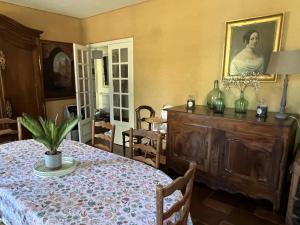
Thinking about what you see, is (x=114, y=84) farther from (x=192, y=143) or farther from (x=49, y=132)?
(x=49, y=132)

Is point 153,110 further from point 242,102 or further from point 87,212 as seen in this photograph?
point 87,212

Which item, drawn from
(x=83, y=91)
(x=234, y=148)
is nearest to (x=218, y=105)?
(x=234, y=148)

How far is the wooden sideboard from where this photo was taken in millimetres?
2027

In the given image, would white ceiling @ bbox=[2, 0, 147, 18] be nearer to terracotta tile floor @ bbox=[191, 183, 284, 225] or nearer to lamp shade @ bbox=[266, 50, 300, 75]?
lamp shade @ bbox=[266, 50, 300, 75]

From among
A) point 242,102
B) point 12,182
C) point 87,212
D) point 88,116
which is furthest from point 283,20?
point 88,116

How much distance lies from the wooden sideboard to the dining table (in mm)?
1107

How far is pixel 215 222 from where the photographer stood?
203 cm

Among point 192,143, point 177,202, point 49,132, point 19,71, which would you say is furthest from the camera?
point 19,71

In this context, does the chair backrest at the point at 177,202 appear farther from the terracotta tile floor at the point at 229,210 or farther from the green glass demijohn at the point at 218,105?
the green glass demijohn at the point at 218,105

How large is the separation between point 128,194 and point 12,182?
776 millimetres

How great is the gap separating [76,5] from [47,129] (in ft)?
9.83

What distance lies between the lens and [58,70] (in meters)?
4.23

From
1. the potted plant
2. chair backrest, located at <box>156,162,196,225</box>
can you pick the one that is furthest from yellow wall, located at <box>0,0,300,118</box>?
the potted plant

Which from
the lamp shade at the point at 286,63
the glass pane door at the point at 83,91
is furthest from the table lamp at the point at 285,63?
the glass pane door at the point at 83,91
